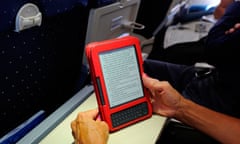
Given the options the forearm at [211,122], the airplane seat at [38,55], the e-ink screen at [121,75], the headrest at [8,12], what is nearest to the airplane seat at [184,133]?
the forearm at [211,122]

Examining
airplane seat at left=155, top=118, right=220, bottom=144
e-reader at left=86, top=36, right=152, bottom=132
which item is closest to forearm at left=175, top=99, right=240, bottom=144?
airplane seat at left=155, top=118, right=220, bottom=144

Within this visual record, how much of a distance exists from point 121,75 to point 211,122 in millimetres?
368

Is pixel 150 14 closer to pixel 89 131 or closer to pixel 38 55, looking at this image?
pixel 38 55

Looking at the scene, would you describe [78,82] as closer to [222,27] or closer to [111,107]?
[111,107]

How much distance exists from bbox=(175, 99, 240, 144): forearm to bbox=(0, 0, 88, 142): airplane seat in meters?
0.50

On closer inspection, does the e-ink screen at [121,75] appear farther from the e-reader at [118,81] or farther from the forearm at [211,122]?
the forearm at [211,122]

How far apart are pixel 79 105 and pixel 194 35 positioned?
4.97 ft

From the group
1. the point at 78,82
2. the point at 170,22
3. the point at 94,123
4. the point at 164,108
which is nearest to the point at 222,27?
the point at 164,108

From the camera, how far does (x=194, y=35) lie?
235 cm

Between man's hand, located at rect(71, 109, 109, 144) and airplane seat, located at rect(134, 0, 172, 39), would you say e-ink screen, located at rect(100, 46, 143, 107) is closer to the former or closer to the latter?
man's hand, located at rect(71, 109, 109, 144)

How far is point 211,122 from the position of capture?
3.39ft

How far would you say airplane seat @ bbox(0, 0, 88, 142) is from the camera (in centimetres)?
83

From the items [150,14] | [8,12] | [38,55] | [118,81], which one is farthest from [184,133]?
[150,14]

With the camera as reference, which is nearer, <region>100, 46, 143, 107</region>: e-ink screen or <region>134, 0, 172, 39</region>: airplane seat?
<region>100, 46, 143, 107</region>: e-ink screen
